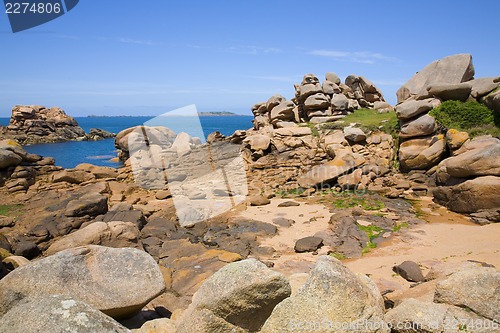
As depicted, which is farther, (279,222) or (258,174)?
(258,174)

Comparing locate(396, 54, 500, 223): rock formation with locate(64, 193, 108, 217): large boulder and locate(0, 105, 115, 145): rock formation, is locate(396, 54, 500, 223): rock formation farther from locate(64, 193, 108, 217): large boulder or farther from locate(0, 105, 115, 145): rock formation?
locate(0, 105, 115, 145): rock formation

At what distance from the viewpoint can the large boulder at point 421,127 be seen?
64.1 feet

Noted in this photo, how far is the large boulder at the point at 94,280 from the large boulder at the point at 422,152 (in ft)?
56.9

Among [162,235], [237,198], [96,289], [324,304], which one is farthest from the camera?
[237,198]

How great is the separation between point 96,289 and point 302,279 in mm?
2945

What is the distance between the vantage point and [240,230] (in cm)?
1303

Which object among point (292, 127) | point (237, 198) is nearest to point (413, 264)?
point (237, 198)

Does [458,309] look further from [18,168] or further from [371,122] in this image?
[371,122]

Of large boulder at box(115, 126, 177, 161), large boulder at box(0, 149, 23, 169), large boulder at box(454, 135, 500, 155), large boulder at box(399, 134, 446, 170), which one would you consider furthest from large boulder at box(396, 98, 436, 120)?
large boulder at box(0, 149, 23, 169)

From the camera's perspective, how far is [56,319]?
3.43 m

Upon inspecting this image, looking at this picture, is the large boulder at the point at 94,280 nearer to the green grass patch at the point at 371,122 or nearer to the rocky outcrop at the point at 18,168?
the rocky outcrop at the point at 18,168

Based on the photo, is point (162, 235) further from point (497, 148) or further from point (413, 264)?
point (497, 148)

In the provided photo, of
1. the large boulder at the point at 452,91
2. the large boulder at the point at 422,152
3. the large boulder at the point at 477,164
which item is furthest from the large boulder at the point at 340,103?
the large boulder at the point at 477,164

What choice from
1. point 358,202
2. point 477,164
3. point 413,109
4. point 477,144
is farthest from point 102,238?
point 413,109
